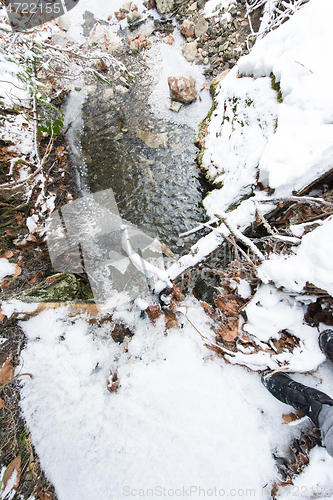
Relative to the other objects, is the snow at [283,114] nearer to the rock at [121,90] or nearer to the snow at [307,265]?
the snow at [307,265]

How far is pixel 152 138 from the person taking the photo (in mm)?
2916

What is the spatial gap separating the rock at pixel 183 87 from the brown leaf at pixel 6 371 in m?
3.62

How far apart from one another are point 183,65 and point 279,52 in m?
1.85

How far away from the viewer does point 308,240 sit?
4.66 feet

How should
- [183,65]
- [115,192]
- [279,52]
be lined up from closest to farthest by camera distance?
[279,52] < [115,192] < [183,65]

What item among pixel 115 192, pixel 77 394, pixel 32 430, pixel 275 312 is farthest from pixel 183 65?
pixel 32 430

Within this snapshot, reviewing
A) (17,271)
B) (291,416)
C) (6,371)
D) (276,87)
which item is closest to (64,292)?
(17,271)

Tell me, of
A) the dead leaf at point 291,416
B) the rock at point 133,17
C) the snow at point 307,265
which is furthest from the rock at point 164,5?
the dead leaf at point 291,416

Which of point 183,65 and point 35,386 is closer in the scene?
point 35,386

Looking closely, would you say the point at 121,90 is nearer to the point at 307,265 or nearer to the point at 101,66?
the point at 101,66

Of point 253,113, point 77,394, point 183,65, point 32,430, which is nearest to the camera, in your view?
point 32,430

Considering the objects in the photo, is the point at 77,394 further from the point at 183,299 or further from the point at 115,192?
the point at 115,192

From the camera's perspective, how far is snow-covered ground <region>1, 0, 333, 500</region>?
4.80ft

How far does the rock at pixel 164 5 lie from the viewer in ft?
11.1
